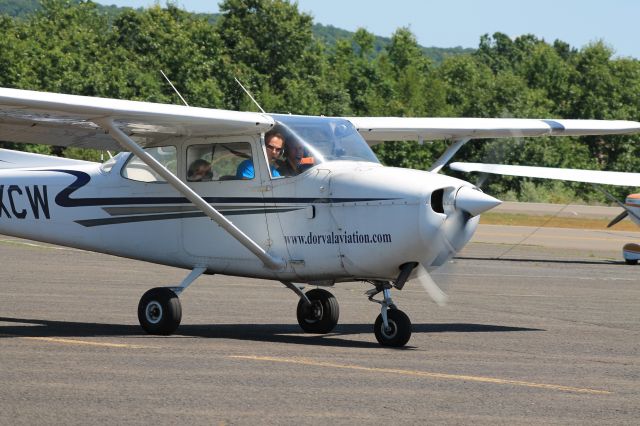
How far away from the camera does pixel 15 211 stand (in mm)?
13625

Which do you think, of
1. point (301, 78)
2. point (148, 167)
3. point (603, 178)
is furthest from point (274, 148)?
point (301, 78)

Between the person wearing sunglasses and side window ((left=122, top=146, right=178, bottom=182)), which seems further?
side window ((left=122, top=146, right=178, bottom=182))

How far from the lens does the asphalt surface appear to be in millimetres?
7930

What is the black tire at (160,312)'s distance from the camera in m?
12.1

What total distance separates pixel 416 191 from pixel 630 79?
6480 centimetres

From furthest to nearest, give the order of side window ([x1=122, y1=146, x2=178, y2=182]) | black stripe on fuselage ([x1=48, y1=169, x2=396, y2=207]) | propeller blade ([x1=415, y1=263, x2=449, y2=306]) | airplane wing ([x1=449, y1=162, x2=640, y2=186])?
airplane wing ([x1=449, y1=162, x2=640, y2=186])
side window ([x1=122, y1=146, x2=178, y2=182])
black stripe on fuselage ([x1=48, y1=169, x2=396, y2=207])
propeller blade ([x1=415, y1=263, x2=449, y2=306])

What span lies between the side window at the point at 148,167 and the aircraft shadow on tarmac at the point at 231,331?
161cm

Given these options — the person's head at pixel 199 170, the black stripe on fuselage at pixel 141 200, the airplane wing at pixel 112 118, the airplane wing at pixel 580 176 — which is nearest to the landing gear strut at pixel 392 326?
the black stripe on fuselage at pixel 141 200

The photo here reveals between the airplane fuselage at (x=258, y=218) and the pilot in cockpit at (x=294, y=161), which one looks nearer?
the airplane fuselage at (x=258, y=218)

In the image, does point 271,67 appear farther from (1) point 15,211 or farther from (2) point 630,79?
(1) point 15,211

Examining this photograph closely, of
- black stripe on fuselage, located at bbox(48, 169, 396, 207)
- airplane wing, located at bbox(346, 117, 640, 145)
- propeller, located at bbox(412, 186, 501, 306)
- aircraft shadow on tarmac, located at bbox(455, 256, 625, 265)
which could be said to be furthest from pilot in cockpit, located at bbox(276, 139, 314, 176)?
aircraft shadow on tarmac, located at bbox(455, 256, 625, 265)

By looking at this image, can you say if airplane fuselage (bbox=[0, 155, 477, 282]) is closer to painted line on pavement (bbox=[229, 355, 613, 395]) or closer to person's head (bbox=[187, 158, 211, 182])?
person's head (bbox=[187, 158, 211, 182])

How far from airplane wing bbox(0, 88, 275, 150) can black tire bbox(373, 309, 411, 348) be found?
7.41 feet

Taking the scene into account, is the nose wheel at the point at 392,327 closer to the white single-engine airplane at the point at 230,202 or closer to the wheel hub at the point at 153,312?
the white single-engine airplane at the point at 230,202
